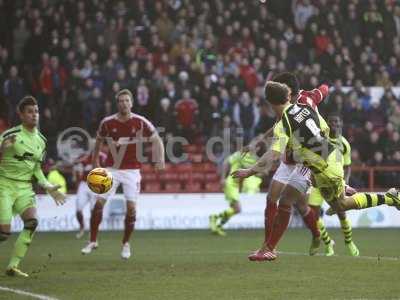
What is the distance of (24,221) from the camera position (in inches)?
471

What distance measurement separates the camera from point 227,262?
531 inches

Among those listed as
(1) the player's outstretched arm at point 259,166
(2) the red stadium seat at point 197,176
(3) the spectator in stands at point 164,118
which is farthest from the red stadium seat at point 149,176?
(1) the player's outstretched arm at point 259,166

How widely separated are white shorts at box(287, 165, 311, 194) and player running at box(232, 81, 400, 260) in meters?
0.71

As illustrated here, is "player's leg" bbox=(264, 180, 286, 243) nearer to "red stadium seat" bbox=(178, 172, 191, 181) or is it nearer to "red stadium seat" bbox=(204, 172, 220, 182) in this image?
"red stadium seat" bbox=(178, 172, 191, 181)

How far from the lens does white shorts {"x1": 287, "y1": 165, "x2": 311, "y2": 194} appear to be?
1321cm

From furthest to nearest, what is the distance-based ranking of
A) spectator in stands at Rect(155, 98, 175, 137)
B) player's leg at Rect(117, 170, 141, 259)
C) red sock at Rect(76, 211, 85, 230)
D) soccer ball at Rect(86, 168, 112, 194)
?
spectator in stands at Rect(155, 98, 175, 137)
red sock at Rect(76, 211, 85, 230)
player's leg at Rect(117, 170, 141, 259)
soccer ball at Rect(86, 168, 112, 194)

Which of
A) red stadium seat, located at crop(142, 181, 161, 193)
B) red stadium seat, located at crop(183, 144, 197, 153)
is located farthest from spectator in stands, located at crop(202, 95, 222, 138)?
red stadium seat, located at crop(142, 181, 161, 193)

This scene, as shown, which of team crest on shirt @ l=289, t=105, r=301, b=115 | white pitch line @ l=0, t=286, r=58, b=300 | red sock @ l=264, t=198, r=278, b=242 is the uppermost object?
team crest on shirt @ l=289, t=105, r=301, b=115

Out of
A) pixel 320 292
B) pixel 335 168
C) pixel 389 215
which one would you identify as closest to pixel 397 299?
pixel 320 292

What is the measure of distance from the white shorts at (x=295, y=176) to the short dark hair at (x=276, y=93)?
119 cm

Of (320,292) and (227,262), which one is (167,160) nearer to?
(227,262)

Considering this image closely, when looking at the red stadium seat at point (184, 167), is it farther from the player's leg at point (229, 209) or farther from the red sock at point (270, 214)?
the red sock at point (270, 214)

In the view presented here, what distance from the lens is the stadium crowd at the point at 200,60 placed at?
2425 centimetres

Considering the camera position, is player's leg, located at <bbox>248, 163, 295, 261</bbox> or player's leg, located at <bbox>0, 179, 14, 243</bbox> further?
player's leg, located at <bbox>248, 163, 295, 261</bbox>
